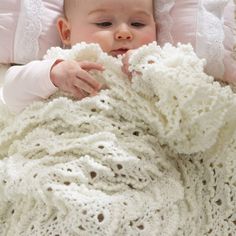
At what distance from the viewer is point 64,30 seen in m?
1.42

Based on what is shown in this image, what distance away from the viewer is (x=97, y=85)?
1.18 metres

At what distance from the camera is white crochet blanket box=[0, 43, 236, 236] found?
1047 millimetres

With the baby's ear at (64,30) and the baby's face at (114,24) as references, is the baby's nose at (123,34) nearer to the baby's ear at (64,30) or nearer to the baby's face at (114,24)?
the baby's face at (114,24)

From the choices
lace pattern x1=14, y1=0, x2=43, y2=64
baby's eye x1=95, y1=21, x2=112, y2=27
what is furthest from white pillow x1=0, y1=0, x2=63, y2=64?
Result: baby's eye x1=95, y1=21, x2=112, y2=27

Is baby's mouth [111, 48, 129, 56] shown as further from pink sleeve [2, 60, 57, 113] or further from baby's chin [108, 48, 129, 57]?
pink sleeve [2, 60, 57, 113]

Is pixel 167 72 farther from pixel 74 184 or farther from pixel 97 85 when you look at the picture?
pixel 74 184

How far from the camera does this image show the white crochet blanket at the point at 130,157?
1.05 m

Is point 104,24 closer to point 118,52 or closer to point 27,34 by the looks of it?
point 118,52

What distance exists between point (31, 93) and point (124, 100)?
0.67ft

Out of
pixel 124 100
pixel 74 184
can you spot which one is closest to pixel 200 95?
pixel 124 100

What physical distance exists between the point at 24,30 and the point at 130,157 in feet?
1.64

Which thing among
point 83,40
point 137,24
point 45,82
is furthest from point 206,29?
point 45,82

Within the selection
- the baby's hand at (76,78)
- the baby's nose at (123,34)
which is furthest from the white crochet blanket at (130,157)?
the baby's nose at (123,34)

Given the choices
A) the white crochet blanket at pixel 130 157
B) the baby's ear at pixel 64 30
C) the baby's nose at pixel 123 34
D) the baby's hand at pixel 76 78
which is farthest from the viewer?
the baby's ear at pixel 64 30
